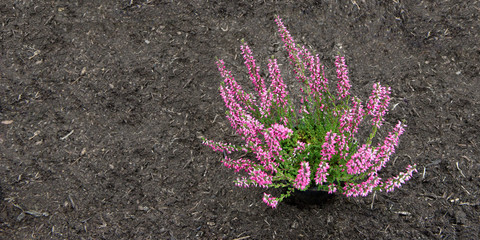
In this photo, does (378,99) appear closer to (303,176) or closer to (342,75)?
(342,75)

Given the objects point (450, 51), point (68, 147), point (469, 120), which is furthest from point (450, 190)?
point (68, 147)

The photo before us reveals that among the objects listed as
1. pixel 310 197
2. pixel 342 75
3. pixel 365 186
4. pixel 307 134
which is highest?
pixel 342 75

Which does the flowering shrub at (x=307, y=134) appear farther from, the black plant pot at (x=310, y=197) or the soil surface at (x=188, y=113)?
the soil surface at (x=188, y=113)

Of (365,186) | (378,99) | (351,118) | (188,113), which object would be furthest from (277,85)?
(188,113)

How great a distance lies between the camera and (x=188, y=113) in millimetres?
3873

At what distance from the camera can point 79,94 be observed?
403 centimetres

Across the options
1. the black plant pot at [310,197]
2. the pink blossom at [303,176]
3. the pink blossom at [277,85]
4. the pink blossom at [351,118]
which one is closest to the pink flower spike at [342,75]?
the pink blossom at [351,118]

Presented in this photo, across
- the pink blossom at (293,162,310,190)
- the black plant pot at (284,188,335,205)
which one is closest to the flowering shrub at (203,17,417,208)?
the pink blossom at (293,162,310,190)

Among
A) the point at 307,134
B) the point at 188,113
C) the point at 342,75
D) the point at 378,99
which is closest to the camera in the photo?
the point at 378,99

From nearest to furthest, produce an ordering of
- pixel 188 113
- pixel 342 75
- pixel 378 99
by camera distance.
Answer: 1. pixel 378 99
2. pixel 342 75
3. pixel 188 113

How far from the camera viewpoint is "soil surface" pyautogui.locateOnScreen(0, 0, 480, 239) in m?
3.15

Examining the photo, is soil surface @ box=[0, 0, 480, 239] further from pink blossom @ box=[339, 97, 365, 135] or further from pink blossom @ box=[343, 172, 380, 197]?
pink blossom @ box=[339, 97, 365, 135]

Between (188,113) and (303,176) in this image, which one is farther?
(188,113)

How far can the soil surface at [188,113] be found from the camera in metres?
3.15
